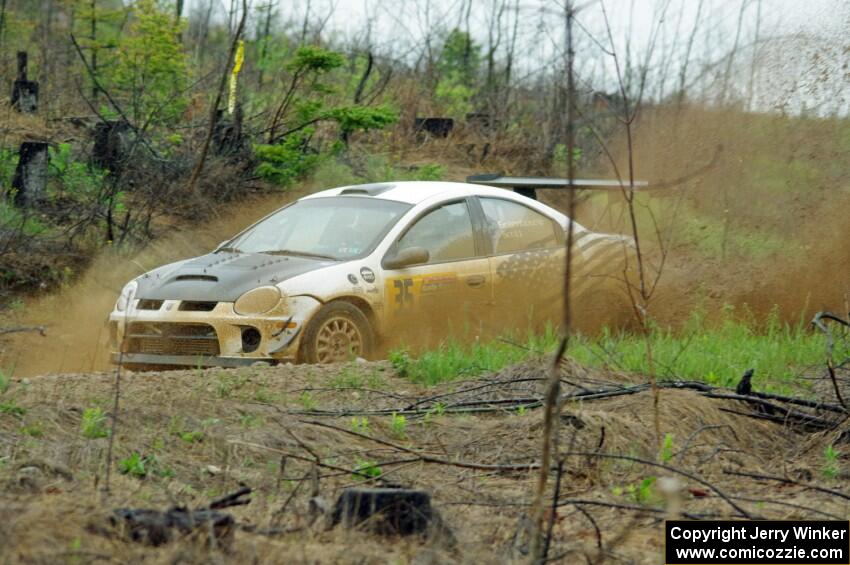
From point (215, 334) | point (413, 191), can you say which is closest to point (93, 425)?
point (215, 334)

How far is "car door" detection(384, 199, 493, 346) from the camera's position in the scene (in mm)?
9523

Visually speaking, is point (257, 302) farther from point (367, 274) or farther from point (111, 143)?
point (111, 143)

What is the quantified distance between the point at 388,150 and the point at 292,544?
15600mm

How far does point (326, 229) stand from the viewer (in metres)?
9.98

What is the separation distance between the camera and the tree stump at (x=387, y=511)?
165 inches

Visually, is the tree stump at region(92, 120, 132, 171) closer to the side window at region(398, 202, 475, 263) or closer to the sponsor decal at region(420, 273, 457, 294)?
the side window at region(398, 202, 475, 263)

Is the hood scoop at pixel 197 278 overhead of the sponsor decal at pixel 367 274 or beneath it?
beneath

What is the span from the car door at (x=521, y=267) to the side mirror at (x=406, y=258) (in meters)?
0.82

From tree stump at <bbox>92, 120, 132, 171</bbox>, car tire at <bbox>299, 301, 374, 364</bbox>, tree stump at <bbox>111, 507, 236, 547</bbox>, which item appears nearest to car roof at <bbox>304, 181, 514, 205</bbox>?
car tire at <bbox>299, 301, 374, 364</bbox>

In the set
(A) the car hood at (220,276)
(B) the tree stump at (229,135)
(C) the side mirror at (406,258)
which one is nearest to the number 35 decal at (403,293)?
(C) the side mirror at (406,258)

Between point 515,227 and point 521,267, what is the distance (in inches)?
17.5

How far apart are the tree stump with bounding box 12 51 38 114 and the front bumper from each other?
8.96 meters

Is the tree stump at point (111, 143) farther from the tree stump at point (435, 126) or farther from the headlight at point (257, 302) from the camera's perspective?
the headlight at point (257, 302)

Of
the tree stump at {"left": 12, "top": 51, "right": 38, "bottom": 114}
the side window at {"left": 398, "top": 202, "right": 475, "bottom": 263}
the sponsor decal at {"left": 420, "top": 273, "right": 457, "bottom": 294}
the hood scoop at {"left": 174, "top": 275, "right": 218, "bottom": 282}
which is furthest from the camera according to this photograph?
the tree stump at {"left": 12, "top": 51, "right": 38, "bottom": 114}
